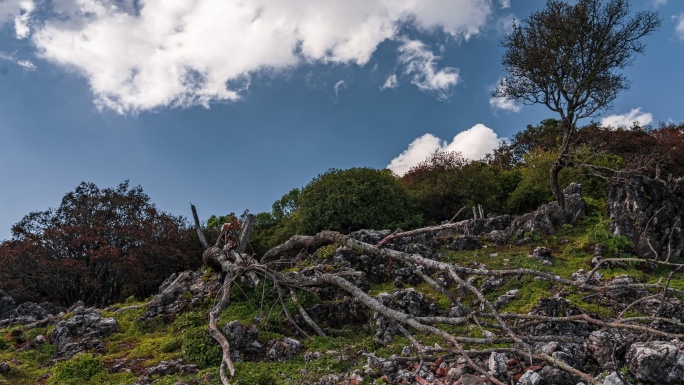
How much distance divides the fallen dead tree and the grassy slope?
32 centimetres

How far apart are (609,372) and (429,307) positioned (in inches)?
163

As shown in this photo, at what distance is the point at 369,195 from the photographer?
23344mm

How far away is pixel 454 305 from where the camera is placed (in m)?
8.97

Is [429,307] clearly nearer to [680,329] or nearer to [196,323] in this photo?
[680,329]

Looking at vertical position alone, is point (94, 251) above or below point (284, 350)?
above

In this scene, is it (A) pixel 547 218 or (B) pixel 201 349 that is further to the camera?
(A) pixel 547 218

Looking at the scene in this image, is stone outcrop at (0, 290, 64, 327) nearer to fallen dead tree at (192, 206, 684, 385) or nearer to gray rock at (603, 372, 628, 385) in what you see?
fallen dead tree at (192, 206, 684, 385)

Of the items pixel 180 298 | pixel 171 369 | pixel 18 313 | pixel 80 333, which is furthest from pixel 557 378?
pixel 18 313

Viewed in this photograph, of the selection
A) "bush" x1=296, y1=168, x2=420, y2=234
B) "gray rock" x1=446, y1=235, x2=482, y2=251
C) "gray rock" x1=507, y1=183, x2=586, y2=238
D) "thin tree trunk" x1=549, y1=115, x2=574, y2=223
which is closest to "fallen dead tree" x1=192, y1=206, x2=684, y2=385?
"gray rock" x1=446, y1=235, x2=482, y2=251

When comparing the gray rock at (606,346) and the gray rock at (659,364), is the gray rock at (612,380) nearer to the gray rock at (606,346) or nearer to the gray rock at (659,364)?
the gray rock at (659,364)

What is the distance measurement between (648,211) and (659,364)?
444 inches

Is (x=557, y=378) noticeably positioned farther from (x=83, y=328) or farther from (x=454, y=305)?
(x=83, y=328)

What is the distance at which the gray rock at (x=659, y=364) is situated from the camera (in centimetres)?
420

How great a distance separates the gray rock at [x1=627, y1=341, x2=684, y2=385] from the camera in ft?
13.8
